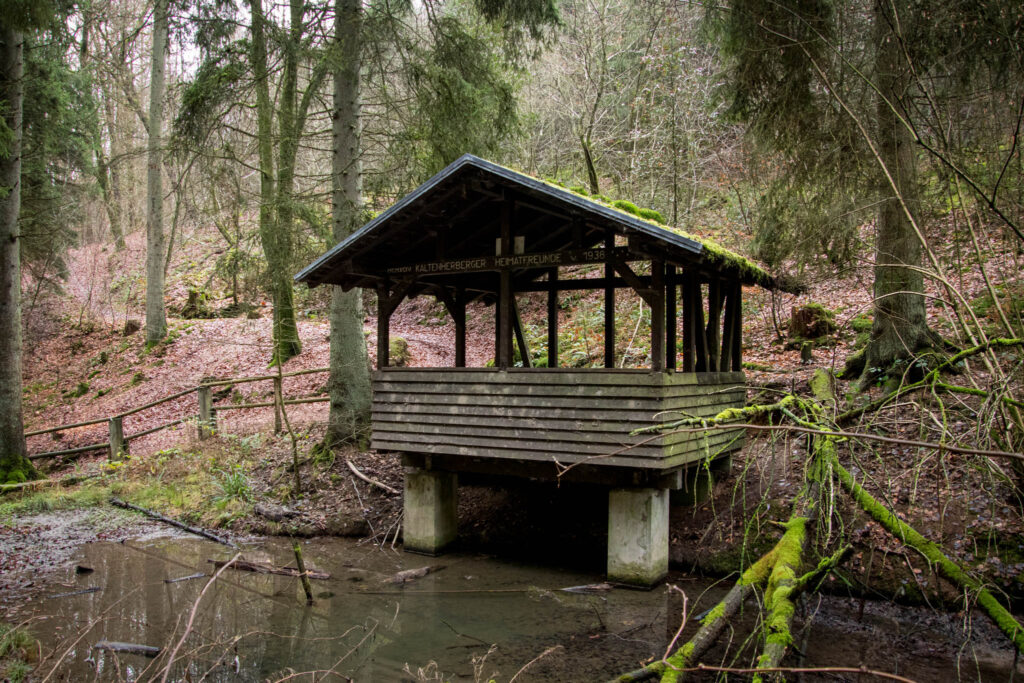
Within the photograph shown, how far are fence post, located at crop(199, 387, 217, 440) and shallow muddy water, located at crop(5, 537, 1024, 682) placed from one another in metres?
4.78

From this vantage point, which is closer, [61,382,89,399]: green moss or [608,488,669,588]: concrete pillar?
[608,488,669,588]: concrete pillar

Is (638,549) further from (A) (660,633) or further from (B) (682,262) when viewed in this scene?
(B) (682,262)

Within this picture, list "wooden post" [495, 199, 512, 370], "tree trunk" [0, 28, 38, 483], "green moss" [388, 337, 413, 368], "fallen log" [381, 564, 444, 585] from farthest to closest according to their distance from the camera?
"green moss" [388, 337, 413, 368] → "tree trunk" [0, 28, 38, 483] → "wooden post" [495, 199, 512, 370] → "fallen log" [381, 564, 444, 585]

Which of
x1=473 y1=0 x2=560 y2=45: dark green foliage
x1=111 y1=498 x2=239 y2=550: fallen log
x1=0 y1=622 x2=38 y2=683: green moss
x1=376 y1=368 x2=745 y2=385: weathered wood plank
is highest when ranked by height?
x1=473 y1=0 x2=560 y2=45: dark green foliage

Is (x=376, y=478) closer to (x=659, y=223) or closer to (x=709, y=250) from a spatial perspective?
(x=659, y=223)

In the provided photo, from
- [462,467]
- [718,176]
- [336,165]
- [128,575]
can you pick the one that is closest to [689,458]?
[462,467]

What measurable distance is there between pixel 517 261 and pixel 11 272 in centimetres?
957

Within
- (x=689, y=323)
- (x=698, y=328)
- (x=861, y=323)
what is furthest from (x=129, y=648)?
(x=861, y=323)

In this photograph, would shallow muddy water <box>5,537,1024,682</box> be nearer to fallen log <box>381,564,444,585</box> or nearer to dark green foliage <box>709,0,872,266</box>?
fallen log <box>381,564,444,585</box>

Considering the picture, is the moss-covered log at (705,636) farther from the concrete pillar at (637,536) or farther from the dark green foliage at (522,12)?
the dark green foliage at (522,12)

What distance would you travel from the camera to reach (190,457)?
42.7 feet

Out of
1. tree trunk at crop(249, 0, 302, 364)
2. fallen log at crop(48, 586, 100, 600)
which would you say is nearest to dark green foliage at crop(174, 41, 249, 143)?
tree trunk at crop(249, 0, 302, 364)

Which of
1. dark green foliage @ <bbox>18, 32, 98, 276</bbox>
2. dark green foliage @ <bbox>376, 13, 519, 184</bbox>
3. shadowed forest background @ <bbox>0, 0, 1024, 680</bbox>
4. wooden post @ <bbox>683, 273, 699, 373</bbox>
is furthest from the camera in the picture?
→ dark green foliage @ <bbox>18, 32, 98, 276</bbox>

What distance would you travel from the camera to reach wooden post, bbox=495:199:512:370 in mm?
8461
